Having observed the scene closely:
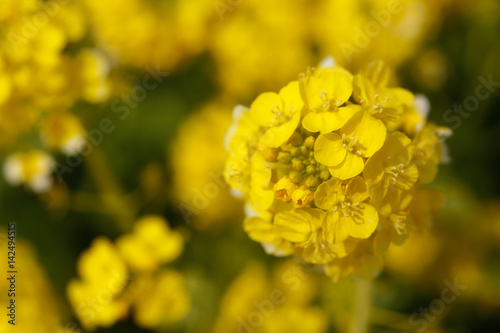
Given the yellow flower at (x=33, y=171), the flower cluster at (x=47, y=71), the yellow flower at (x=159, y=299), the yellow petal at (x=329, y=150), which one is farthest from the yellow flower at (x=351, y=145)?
the yellow flower at (x=33, y=171)

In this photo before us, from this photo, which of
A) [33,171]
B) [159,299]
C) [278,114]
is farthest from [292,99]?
[33,171]

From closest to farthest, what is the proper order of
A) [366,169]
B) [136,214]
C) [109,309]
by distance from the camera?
1. [366,169]
2. [109,309]
3. [136,214]

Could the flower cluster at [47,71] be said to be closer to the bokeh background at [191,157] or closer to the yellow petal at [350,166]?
the bokeh background at [191,157]

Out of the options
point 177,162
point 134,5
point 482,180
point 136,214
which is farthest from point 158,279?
point 482,180

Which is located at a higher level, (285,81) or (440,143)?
(440,143)

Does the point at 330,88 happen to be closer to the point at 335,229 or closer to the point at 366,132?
the point at 366,132

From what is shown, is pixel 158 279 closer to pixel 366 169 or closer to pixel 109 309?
pixel 109 309

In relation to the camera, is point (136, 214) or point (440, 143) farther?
point (136, 214)

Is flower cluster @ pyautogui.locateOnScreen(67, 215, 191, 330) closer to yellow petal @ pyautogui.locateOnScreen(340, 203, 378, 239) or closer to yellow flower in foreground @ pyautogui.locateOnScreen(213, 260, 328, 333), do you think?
yellow flower in foreground @ pyautogui.locateOnScreen(213, 260, 328, 333)
